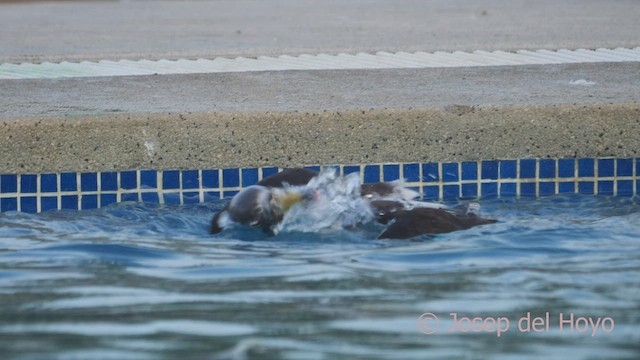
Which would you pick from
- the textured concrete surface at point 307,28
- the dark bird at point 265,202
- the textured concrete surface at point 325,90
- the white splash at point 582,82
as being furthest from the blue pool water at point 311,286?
the textured concrete surface at point 307,28

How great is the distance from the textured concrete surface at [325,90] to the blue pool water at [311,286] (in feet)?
2.10

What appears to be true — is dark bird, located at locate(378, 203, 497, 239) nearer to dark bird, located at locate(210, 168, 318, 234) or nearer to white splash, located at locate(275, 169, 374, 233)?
white splash, located at locate(275, 169, 374, 233)

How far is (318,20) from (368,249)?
6.54 metres

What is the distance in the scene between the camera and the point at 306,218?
17.0ft

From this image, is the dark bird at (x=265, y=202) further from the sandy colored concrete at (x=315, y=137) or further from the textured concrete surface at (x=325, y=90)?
the textured concrete surface at (x=325, y=90)

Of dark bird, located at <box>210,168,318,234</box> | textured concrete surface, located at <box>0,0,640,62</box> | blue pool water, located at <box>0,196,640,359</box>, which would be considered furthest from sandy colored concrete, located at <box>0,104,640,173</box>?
textured concrete surface, located at <box>0,0,640,62</box>

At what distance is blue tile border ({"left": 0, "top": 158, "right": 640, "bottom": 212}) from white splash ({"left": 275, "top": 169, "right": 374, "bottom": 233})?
0.45 meters

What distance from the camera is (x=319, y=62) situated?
7.67 m

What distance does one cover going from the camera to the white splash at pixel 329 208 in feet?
16.9

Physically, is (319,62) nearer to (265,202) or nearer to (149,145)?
(149,145)

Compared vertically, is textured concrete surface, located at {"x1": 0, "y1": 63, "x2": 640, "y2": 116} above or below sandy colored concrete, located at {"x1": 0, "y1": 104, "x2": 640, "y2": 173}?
above

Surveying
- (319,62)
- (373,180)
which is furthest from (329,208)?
(319,62)

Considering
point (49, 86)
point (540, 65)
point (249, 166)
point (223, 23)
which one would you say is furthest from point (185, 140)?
point (223, 23)

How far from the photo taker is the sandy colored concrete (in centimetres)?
573
